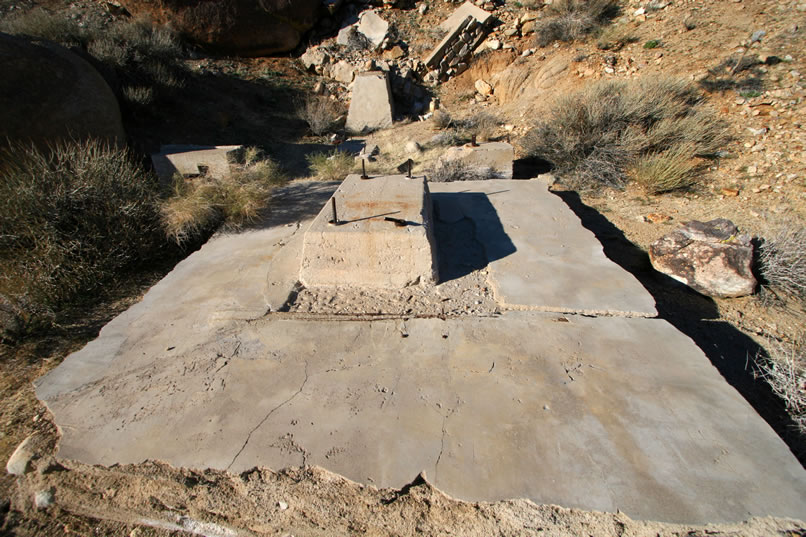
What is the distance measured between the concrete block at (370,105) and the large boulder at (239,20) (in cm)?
401

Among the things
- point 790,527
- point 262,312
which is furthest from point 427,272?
point 790,527

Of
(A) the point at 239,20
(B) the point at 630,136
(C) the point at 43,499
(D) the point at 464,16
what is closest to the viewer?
(C) the point at 43,499

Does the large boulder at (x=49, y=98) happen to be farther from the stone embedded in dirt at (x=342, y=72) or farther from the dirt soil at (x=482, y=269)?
the stone embedded in dirt at (x=342, y=72)

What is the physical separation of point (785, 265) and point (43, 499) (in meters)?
5.43

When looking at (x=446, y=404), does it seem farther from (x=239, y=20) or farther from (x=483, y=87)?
(x=239, y=20)

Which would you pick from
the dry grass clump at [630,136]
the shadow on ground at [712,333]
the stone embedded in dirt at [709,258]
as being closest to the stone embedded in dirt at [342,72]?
the dry grass clump at [630,136]

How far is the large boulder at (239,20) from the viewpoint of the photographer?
11.1 metres

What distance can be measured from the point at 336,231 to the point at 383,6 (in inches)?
492

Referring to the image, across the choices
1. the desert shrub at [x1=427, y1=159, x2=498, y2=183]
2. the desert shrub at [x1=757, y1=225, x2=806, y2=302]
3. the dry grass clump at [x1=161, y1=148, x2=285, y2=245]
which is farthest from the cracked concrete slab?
the desert shrub at [x1=427, y1=159, x2=498, y2=183]

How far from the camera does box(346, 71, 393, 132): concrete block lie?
9.84 meters

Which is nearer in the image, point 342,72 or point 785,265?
point 785,265

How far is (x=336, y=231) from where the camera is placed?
3.06 meters

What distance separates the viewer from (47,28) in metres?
9.07

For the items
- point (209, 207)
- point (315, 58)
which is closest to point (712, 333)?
point (209, 207)
